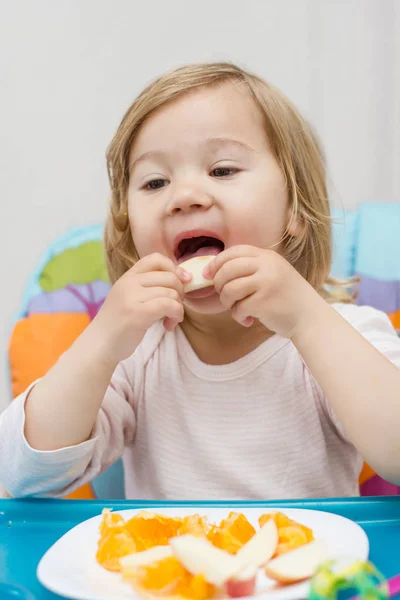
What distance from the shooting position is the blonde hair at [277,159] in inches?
31.2

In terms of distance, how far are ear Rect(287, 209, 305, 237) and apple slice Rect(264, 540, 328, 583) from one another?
0.42m

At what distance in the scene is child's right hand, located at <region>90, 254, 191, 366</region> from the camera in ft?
2.20

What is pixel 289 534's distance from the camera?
47cm

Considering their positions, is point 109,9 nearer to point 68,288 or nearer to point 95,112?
point 95,112

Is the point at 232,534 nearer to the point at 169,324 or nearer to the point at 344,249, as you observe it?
the point at 169,324

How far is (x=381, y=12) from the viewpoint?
1.21 metres

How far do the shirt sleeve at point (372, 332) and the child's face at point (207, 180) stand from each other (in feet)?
0.41

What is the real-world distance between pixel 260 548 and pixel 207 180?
41 cm

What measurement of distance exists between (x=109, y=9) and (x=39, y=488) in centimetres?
92

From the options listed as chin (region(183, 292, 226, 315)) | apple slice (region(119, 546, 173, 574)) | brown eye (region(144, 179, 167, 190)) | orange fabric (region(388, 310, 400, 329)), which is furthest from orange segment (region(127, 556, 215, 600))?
orange fabric (region(388, 310, 400, 329))

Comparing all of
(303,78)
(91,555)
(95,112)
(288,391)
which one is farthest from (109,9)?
(91,555)

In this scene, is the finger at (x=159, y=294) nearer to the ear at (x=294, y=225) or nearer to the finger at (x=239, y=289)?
the finger at (x=239, y=289)

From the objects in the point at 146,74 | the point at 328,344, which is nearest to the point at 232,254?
the point at 328,344

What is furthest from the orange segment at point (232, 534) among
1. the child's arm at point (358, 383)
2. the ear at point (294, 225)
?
the ear at point (294, 225)
